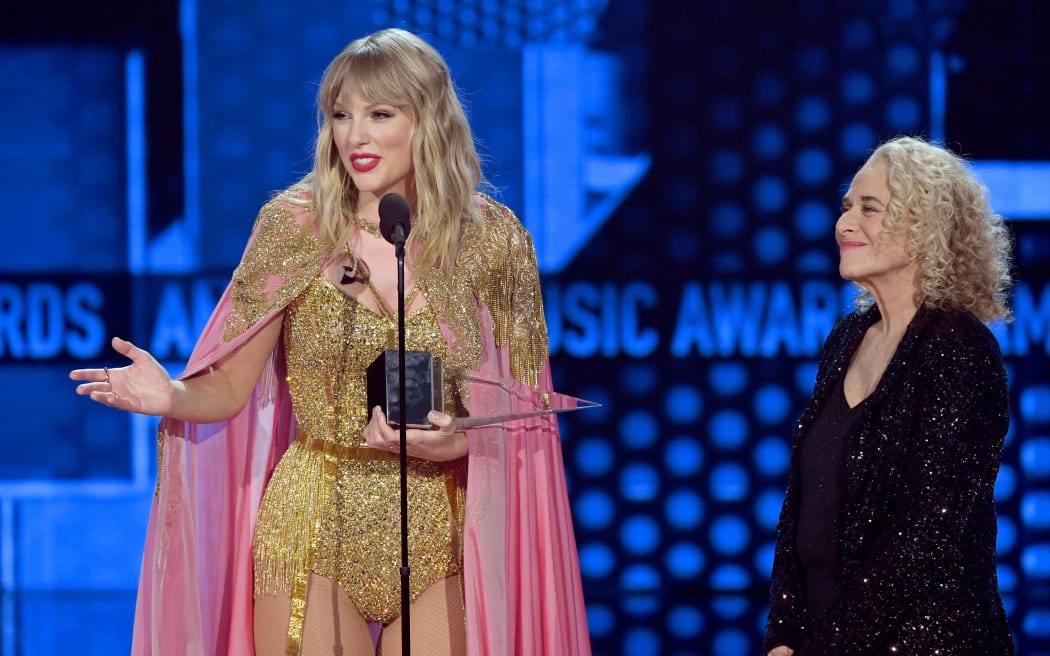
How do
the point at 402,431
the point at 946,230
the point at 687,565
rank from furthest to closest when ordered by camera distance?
the point at 687,565
the point at 946,230
the point at 402,431

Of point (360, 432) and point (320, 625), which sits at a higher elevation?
point (360, 432)

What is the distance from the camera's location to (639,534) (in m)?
4.05

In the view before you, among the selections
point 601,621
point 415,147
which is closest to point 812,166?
point 601,621

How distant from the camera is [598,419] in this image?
158 inches

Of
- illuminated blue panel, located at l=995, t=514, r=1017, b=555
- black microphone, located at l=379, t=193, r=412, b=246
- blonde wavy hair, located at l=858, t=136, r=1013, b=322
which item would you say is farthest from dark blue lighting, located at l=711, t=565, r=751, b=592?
black microphone, located at l=379, t=193, r=412, b=246

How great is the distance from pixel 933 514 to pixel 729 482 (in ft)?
7.05

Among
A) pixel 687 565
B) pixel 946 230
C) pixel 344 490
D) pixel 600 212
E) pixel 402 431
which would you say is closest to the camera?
pixel 402 431

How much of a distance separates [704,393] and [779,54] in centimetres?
113

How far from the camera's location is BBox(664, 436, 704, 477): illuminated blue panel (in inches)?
159

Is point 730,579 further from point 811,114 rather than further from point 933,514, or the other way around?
point 933,514

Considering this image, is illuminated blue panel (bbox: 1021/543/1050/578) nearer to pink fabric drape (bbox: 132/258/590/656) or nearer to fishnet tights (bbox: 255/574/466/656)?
pink fabric drape (bbox: 132/258/590/656)

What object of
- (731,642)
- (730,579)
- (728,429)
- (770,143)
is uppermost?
(770,143)

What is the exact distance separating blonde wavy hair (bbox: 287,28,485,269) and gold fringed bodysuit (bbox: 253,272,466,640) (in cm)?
14

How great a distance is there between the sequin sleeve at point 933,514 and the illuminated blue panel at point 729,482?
2.04m
